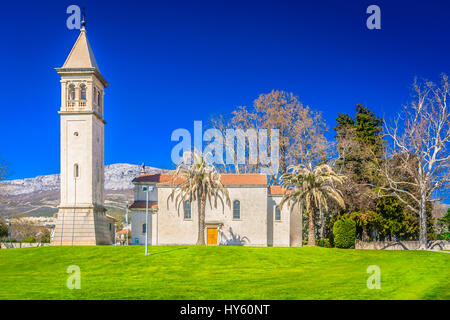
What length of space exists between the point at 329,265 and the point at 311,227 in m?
11.4

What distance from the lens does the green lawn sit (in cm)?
2322

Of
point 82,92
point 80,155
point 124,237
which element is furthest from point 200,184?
point 124,237

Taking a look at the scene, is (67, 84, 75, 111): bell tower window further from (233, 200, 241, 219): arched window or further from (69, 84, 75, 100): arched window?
(233, 200, 241, 219): arched window

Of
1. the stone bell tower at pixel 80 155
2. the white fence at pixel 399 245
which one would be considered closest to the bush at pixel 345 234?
the white fence at pixel 399 245

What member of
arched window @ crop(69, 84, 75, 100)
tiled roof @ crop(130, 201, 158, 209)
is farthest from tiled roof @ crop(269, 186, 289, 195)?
arched window @ crop(69, 84, 75, 100)

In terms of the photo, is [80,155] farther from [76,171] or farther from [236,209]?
[236,209]

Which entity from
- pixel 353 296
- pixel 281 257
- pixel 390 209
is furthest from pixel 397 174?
pixel 353 296

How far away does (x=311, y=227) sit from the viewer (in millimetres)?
48781

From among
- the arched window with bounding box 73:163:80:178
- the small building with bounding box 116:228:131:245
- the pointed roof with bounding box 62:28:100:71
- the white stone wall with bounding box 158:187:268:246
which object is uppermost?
the pointed roof with bounding box 62:28:100:71

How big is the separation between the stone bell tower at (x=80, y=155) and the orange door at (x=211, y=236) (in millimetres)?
10142

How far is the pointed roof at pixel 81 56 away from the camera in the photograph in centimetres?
5253

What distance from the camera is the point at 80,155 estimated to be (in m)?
51.7

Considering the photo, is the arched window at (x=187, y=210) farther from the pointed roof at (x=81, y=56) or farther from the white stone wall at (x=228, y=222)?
the pointed roof at (x=81, y=56)
